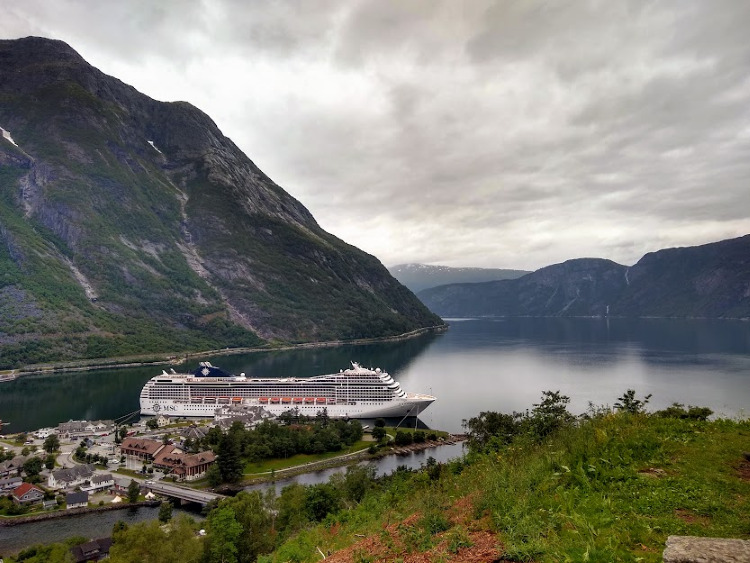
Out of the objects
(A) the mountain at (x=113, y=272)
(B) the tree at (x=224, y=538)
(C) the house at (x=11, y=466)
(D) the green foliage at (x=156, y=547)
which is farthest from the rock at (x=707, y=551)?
(A) the mountain at (x=113, y=272)

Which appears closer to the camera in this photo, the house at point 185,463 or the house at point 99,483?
the house at point 99,483

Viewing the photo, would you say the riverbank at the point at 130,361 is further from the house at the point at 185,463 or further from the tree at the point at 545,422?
the tree at the point at 545,422

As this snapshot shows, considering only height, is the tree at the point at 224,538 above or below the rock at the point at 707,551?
below

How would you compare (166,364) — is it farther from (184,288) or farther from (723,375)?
(723,375)

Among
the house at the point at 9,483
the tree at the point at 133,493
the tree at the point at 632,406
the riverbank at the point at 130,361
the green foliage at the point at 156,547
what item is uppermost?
the tree at the point at 632,406

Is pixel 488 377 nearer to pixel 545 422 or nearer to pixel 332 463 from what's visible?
pixel 332 463

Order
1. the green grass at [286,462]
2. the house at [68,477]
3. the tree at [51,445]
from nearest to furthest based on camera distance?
the house at [68,477]
the green grass at [286,462]
the tree at [51,445]

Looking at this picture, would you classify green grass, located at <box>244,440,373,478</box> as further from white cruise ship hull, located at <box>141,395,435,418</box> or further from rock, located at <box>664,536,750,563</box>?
rock, located at <box>664,536,750,563</box>

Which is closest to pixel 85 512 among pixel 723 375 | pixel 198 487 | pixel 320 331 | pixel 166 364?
pixel 198 487

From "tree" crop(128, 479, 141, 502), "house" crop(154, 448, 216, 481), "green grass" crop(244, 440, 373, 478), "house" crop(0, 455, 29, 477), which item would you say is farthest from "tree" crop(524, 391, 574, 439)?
"house" crop(0, 455, 29, 477)
